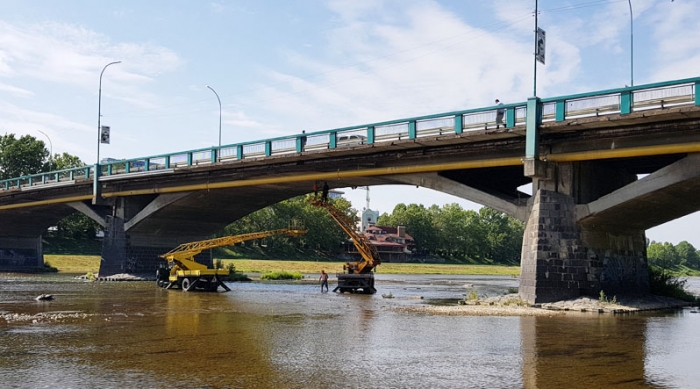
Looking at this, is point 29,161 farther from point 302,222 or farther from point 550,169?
point 550,169

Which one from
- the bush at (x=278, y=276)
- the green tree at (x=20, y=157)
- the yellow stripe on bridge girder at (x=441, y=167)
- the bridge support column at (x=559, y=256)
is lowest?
the bush at (x=278, y=276)

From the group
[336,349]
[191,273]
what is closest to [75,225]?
[191,273]

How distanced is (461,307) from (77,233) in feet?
278

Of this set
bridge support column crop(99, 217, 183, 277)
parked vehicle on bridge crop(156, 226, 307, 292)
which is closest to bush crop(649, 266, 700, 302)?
parked vehicle on bridge crop(156, 226, 307, 292)

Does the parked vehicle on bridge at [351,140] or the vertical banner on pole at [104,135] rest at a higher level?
the vertical banner on pole at [104,135]

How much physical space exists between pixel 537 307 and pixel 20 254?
208 ft

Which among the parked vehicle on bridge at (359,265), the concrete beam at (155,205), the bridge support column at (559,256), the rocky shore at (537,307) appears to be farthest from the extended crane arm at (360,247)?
the concrete beam at (155,205)

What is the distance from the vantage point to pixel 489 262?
484 ft

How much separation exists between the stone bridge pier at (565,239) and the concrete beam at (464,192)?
1.01 meters

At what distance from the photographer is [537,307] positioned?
2894 centimetres

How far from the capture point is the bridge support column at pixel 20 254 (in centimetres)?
7431

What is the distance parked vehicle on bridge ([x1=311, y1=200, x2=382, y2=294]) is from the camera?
41.0 metres

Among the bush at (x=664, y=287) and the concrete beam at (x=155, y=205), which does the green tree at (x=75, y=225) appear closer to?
the concrete beam at (x=155, y=205)

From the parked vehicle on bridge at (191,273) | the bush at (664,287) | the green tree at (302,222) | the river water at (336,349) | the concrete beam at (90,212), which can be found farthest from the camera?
the green tree at (302,222)
